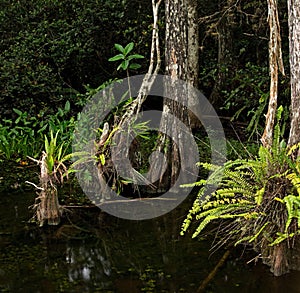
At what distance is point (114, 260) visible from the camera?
5035mm

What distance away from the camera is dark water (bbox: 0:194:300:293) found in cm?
450

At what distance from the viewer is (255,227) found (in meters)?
4.64

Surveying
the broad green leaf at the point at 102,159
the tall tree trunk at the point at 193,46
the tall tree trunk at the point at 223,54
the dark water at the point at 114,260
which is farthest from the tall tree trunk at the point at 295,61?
the tall tree trunk at the point at 223,54

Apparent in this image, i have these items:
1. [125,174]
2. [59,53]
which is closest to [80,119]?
[125,174]

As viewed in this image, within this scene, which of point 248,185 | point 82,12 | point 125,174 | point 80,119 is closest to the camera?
point 248,185

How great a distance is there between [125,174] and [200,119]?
119 inches

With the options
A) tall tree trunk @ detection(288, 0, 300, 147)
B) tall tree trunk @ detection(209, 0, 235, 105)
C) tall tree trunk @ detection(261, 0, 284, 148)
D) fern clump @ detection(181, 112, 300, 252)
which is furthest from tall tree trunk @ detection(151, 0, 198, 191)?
tall tree trunk @ detection(209, 0, 235, 105)

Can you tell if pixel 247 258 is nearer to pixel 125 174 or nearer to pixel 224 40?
pixel 125 174

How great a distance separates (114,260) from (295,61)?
241 centimetres

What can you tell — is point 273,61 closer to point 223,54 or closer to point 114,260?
point 114,260

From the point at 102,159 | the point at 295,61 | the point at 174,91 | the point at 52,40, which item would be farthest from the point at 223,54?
the point at 295,61

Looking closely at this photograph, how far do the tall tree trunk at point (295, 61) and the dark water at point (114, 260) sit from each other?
1.22m

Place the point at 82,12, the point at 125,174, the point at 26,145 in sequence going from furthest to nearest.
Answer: the point at 82,12
the point at 26,145
the point at 125,174

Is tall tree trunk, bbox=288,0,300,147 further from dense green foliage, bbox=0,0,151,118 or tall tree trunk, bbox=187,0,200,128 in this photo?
dense green foliage, bbox=0,0,151,118
